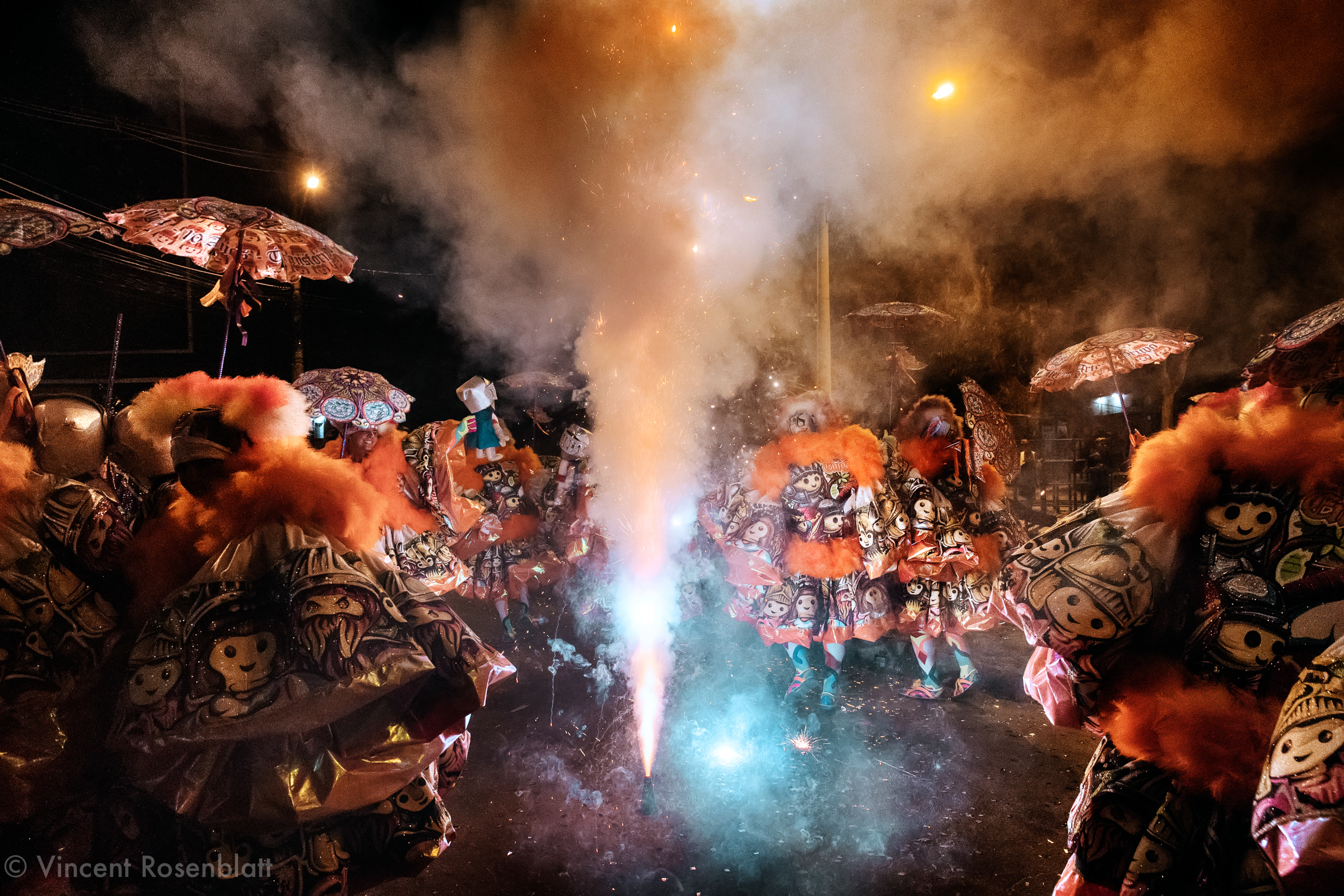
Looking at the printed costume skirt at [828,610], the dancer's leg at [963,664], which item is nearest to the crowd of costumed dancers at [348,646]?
the printed costume skirt at [828,610]

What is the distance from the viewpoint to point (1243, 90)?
4016mm

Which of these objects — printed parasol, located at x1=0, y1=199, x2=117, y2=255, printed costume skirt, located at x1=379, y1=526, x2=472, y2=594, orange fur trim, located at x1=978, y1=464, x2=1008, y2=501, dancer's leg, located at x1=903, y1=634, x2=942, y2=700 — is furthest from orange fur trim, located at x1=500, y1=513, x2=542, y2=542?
printed parasol, located at x1=0, y1=199, x2=117, y2=255

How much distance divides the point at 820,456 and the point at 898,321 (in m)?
3.03

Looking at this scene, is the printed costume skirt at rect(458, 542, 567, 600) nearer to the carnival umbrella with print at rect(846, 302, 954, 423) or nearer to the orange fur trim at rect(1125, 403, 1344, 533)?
the carnival umbrella with print at rect(846, 302, 954, 423)

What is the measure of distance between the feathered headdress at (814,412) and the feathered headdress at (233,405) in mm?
4116

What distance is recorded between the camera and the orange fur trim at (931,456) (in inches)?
215

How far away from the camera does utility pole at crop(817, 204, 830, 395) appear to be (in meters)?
7.73

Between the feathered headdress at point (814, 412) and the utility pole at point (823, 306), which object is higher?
the utility pole at point (823, 306)

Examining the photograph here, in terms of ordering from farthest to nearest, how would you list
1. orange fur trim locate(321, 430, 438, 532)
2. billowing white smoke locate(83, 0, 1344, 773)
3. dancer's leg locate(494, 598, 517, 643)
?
dancer's leg locate(494, 598, 517, 643) → orange fur trim locate(321, 430, 438, 532) → billowing white smoke locate(83, 0, 1344, 773)

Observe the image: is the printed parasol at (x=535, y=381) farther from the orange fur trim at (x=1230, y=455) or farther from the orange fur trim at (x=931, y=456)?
the orange fur trim at (x=1230, y=455)

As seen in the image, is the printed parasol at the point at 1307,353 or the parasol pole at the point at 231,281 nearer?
the printed parasol at the point at 1307,353

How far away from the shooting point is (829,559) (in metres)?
5.20

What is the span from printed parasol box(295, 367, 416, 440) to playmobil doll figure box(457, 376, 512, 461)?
4.21 ft

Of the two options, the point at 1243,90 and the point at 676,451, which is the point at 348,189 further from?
the point at 1243,90
